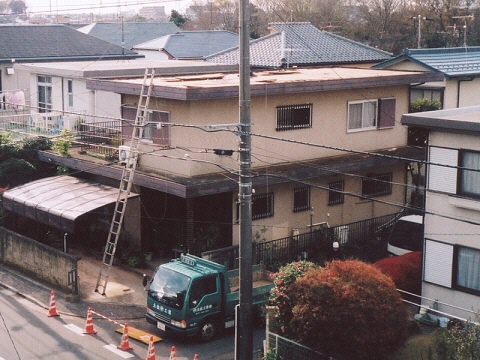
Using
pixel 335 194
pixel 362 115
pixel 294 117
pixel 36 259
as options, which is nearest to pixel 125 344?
pixel 36 259

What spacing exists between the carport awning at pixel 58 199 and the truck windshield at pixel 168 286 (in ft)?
14.5

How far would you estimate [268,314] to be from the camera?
628 inches

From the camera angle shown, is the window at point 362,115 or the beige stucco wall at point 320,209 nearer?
the beige stucco wall at point 320,209

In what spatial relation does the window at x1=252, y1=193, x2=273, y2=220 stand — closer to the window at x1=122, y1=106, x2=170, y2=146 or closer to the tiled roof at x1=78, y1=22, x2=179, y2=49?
the window at x1=122, y1=106, x2=170, y2=146

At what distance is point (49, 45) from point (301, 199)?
23.1m

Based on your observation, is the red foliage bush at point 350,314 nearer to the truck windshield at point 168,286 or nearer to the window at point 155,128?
the truck windshield at point 168,286

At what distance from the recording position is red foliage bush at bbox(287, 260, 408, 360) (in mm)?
13742

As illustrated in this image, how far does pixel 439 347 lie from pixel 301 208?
1176 centimetres

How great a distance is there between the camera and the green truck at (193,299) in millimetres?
17547

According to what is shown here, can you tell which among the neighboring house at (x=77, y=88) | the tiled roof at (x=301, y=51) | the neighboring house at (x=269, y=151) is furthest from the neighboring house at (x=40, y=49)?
the neighboring house at (x=269, y=151)

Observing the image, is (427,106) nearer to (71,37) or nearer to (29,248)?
(29,248)

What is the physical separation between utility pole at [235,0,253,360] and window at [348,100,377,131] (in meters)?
12.1

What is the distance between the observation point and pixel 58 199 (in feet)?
76.3

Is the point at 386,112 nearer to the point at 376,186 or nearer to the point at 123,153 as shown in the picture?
the point at 376,186
